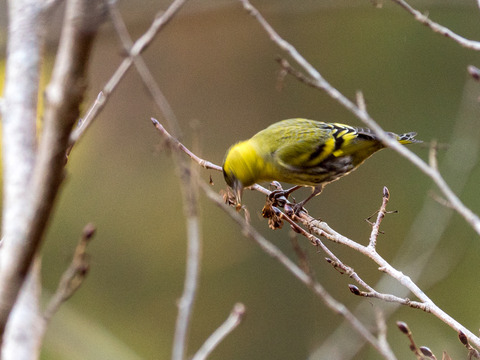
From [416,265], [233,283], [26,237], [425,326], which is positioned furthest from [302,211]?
[233,283]

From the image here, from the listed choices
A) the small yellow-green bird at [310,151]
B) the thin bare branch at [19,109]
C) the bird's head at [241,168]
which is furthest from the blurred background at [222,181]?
the thin bare branch at [19,109]

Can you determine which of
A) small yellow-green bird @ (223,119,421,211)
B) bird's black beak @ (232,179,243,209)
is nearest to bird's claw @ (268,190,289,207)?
bird's black beak @ (232,179,243,209)

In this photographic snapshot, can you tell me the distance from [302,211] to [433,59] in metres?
3.70

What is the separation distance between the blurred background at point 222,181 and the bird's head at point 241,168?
2611 millimetres

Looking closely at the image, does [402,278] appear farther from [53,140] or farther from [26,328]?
[53,140]

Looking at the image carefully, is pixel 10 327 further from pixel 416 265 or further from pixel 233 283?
pixel 233 283

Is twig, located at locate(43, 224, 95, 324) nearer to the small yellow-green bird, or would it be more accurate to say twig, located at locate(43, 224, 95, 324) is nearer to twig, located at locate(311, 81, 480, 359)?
the small yellow-green bird

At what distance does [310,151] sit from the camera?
301 centimetres

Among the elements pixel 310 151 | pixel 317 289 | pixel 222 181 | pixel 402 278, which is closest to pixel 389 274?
pixel 402 278

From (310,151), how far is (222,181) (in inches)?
109

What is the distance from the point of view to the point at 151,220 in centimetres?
596

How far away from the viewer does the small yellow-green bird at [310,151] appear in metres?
2.92

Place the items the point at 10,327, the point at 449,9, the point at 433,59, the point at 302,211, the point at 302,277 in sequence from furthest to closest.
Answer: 1. the point at 433,59
2. the point at 449,9
3. the point at 302,211
4. the point at 10,327
5. the point at 302,277

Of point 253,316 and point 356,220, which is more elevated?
point 356,220
